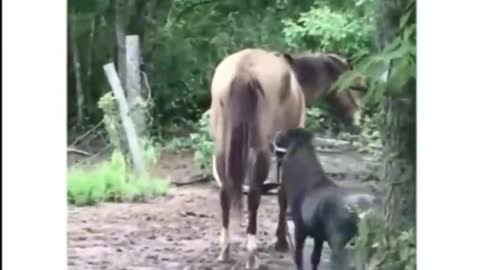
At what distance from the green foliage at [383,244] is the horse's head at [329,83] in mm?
181

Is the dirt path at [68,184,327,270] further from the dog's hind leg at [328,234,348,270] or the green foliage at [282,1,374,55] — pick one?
the green foliage at [282,1,374,55]

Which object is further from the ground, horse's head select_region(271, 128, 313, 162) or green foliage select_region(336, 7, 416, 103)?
green foliage select_region(336, 7, 416, 103)

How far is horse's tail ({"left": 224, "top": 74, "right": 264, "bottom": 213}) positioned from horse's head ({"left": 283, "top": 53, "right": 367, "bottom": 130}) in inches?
3.3

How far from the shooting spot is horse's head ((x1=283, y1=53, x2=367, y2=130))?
1.46 m

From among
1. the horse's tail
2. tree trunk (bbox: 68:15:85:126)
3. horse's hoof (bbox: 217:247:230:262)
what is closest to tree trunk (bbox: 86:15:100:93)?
tree trunk (bbox: 68:15:85:126)

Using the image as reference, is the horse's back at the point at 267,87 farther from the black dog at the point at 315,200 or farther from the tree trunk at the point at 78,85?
the tree trunk at the point at 78,85

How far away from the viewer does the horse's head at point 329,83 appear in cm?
146

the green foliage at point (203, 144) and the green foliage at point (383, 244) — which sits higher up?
the green foliage at point (203, 144)

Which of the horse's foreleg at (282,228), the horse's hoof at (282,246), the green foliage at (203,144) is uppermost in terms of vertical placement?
the green foliage at (203,144)

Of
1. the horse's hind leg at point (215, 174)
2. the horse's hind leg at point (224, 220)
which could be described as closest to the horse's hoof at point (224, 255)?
the horse's hind leg at point (224, 220)

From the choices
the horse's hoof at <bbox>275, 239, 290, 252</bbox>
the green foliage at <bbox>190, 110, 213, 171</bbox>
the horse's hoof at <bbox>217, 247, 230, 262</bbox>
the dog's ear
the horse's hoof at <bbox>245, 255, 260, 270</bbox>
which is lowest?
the horse's hoof at <bbox>245, 255, 260, 270</bbox>
